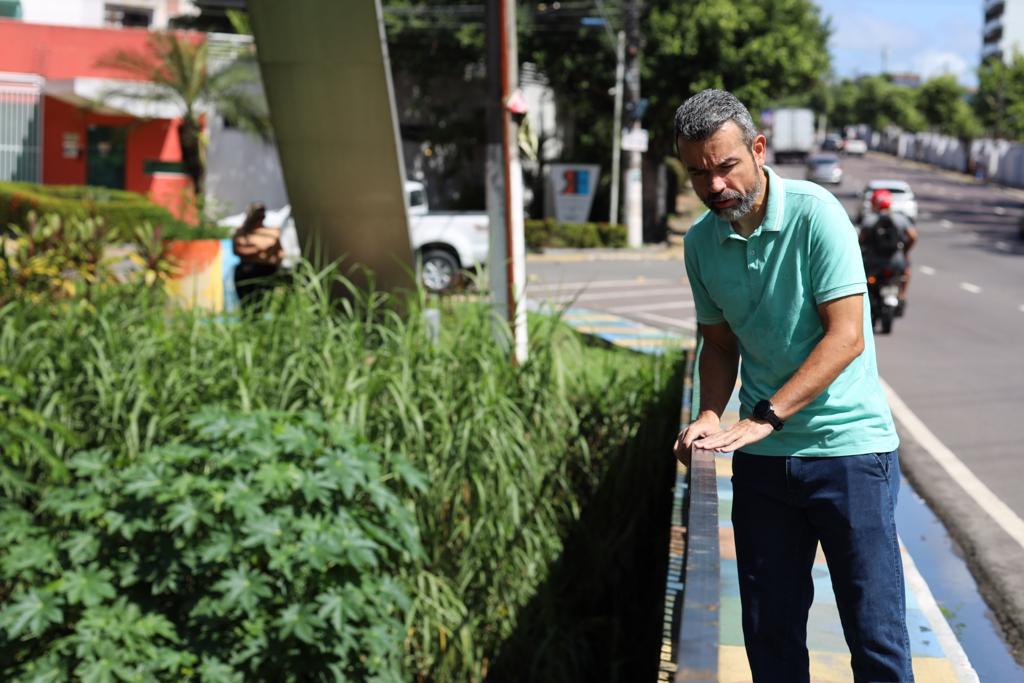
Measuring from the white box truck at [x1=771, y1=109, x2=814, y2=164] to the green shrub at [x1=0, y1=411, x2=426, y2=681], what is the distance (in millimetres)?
61236

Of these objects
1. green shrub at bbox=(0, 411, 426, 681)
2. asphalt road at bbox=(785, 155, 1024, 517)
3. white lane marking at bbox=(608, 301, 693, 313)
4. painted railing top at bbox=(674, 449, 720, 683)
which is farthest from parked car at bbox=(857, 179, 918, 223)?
painted railing top at bbox=(674, 449, 720, 683)

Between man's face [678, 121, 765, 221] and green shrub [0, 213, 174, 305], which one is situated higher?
man's face [678, 121, 765, 221]

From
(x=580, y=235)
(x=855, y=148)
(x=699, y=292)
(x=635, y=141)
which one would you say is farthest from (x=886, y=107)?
(x=699, y=292)

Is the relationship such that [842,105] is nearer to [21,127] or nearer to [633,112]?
[633,112]

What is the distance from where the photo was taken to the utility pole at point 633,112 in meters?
27.5

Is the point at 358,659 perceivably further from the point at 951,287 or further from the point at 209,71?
the point at 209,71

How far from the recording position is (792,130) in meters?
65.2

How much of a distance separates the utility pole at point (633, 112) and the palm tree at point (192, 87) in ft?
28.6

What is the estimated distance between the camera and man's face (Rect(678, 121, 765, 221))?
278cm

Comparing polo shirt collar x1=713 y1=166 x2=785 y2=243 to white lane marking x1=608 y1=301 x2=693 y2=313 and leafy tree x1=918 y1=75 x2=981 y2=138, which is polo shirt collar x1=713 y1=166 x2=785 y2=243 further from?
leafy tree x1=918 y1=75 x2=981 y2=138

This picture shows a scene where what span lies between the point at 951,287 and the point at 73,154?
68.7 feet

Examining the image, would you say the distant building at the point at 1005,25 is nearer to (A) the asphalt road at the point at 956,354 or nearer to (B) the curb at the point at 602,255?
(A) the asphalt road at the point at 956,354

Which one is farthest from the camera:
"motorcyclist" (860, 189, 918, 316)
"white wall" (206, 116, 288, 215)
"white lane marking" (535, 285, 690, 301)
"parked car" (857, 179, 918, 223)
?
"parked car" (857, 179, 918, 223)

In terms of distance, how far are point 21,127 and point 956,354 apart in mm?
24326
